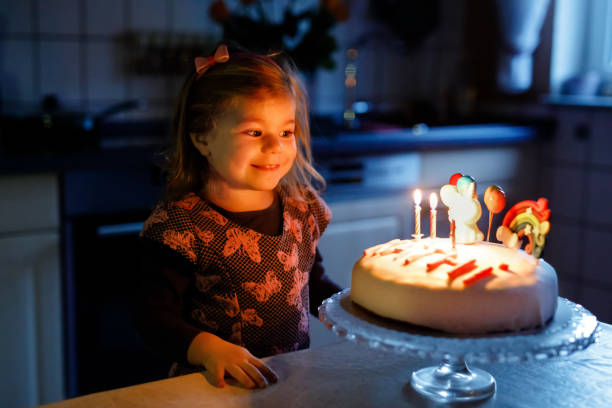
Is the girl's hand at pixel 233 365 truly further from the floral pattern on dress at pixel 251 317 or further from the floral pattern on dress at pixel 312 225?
the floral pattern on dress at pixel 312 225

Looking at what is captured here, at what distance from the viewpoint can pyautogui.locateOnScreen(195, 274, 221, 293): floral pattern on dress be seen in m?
1.04

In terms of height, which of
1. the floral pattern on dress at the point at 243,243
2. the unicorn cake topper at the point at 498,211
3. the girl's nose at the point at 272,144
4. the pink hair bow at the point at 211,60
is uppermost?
the pink hair bow at the point at 211,60

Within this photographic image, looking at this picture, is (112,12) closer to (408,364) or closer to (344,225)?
(344,225)

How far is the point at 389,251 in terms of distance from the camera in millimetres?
841

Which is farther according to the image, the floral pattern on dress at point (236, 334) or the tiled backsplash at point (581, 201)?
the tiled backsplash at point (581, 201)

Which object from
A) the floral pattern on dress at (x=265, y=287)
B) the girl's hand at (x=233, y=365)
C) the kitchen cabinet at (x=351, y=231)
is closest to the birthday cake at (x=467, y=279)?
the girl's hand at (x=233, y=365)

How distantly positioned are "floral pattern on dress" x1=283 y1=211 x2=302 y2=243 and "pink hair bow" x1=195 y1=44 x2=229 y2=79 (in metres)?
0.26

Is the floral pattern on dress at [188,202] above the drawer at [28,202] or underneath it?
above

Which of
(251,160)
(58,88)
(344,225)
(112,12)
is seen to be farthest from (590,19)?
(251,160)

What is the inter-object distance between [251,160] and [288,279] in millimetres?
205

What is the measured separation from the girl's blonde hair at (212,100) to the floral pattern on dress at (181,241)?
86mm

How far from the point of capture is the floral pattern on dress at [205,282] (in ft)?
3.41

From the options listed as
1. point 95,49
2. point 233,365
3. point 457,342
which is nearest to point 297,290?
point 233,365

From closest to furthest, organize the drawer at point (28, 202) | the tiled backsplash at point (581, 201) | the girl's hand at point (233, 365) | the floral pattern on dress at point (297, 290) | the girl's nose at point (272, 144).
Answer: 1. the girl's hand at point (233, 365)
2. the girl's nose at point (272, 144)
3. the floral pattern on dress at point (297, 290)
4. the drawer at point (28, 202)
5. the tiled backsplash at point (581, 201)
